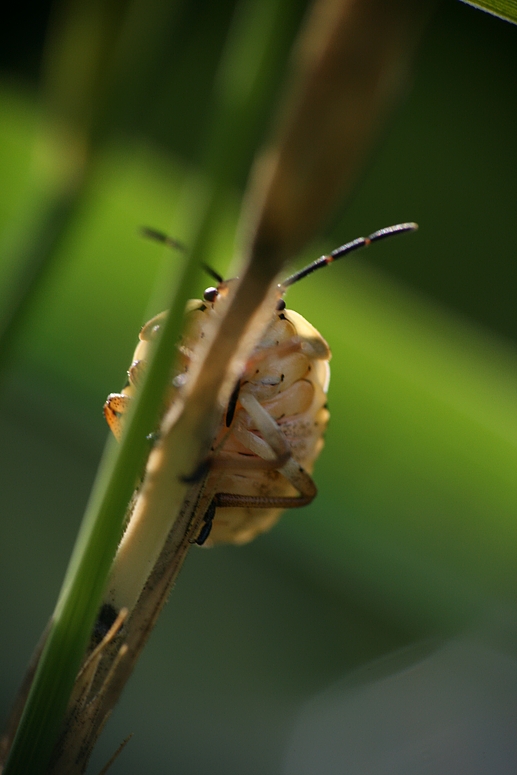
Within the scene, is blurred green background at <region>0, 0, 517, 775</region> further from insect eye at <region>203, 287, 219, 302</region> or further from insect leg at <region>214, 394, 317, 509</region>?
insect leg at <region>214, 394, 317, 509</region>

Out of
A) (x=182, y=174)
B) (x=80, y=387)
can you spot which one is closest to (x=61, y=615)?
(x=80, y=387)

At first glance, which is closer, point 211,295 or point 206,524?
point 206,524

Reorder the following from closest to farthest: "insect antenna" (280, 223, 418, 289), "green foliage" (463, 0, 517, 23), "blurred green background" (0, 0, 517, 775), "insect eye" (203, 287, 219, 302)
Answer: "green foliage" (463, 0, 517, 23)
"insect antenna" (280, 223, 418, 289)
"insect eye" (203, 287, 219, 302)
"blurred green background" (0, 0, 517, 775)

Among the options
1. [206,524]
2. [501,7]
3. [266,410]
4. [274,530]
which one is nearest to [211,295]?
[266,410]

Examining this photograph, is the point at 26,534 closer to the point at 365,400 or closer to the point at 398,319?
the point at 365,400

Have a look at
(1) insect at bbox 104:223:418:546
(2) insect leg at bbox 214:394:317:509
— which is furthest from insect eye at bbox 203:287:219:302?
(2) insect leg at bbox 214:394:317:509

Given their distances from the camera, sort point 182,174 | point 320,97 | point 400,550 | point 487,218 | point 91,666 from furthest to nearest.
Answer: point 487,218 < point 182,174 < point 400,550 < point 91,666 < point 320,97

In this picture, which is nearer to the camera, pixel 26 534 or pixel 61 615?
pixel 61 615

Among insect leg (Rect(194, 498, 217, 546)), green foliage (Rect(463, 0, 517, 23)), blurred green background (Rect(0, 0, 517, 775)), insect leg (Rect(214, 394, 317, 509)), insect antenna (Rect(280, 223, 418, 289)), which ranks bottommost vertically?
blurred green background (Rect(0, 0, 517, 775))

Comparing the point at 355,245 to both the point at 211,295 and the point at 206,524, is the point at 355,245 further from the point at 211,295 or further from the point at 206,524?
the point at 206,524
